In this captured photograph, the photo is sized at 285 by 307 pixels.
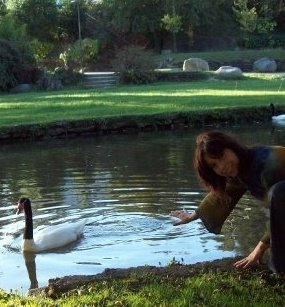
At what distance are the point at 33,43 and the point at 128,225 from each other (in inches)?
1427

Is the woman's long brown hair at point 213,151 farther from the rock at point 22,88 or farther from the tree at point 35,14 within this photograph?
the tree at point 35,14

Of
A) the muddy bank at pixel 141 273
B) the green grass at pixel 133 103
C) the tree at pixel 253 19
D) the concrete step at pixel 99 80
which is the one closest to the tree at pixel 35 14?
the tree at pixel 253 19

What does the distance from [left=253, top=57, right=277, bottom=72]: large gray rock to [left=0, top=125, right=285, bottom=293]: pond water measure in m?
22.8

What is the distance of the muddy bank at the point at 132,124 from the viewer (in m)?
17.5

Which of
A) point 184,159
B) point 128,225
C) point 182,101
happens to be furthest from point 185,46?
point 128,225

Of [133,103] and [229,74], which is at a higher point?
[229,74]

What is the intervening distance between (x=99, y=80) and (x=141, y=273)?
28.6 meters

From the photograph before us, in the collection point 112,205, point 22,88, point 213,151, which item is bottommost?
point 112,205

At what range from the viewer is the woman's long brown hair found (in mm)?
4742

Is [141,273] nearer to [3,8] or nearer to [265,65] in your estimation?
[265,65]

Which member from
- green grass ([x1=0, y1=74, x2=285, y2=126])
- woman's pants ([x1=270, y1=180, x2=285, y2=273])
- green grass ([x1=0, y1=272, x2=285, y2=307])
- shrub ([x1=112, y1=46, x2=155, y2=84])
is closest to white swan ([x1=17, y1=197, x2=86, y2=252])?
green grass ([x1=0, y1=272, x2=285, y2=307])

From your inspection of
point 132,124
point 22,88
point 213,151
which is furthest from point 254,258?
point 22,88

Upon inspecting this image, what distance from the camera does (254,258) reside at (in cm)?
566

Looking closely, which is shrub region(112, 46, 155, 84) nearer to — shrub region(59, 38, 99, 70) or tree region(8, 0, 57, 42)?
shrub region(59, 38, 99, 70)
